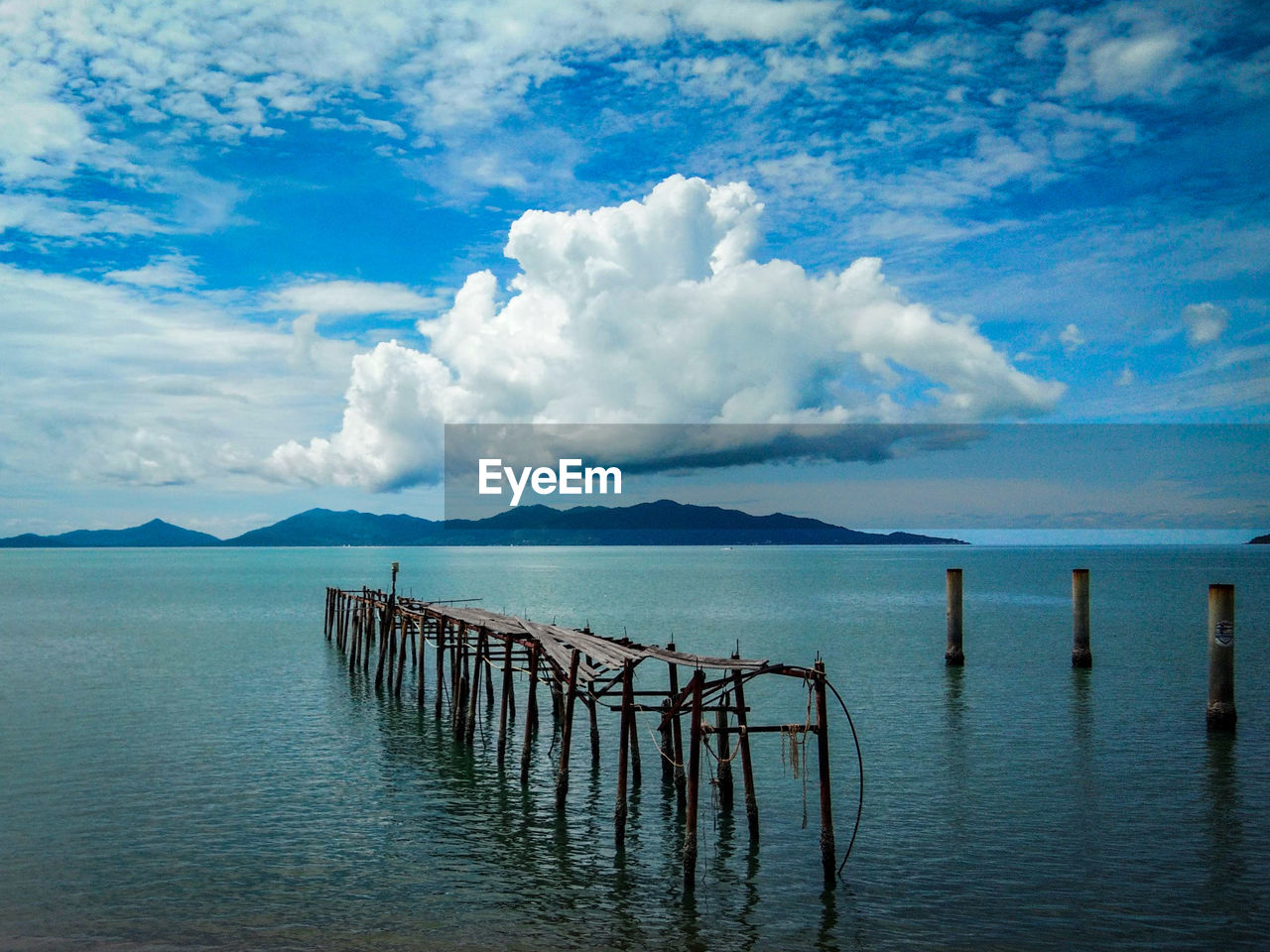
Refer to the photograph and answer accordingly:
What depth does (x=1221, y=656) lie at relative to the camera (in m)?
26.6

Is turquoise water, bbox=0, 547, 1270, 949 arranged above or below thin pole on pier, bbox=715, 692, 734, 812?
below

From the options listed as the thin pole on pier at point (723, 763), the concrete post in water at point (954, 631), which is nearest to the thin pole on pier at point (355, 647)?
the concrete post in water at point (954, 631)

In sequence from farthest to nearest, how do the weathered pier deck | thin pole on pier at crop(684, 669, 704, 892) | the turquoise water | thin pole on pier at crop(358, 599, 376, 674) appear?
thin pole on pier at crop(358, 599, 376, 674)
the weathered pier deck
thin pole on pier at crop(684, 669, 704, 892)
the turquoise water

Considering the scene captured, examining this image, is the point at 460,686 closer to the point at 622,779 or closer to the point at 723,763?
the point at 723,763

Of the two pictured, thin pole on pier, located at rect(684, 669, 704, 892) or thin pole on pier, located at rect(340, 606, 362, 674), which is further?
thin pole on pier, located at rect(340, 606, 362, 674)

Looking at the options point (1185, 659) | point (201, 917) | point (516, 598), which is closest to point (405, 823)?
point (201, 917)

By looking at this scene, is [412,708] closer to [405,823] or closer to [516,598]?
[405,823]

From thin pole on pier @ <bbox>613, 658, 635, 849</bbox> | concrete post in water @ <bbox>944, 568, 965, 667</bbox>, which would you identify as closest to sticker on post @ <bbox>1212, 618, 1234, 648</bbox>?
concrete post in water @ <bbox>944, 568, 965, 667</bbox>

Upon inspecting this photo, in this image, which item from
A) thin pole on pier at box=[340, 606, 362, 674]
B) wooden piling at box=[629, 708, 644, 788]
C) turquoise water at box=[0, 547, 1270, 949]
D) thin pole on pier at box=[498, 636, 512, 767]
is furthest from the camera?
thin pole on pier at box=[340, 606, 362, 674]

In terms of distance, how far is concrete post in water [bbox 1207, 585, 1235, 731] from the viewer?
85.2ft

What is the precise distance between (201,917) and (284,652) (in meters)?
37.1

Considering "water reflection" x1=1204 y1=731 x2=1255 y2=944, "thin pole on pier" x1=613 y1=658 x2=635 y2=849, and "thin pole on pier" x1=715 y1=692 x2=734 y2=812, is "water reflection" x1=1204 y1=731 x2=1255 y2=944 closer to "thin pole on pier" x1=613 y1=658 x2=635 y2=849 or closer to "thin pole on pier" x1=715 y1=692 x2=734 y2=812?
"thin pole on pier" x1=715 y1=692 x2=734 y2=812

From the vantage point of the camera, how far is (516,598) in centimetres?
9544

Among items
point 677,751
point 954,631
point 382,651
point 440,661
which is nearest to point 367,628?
point 382,651
